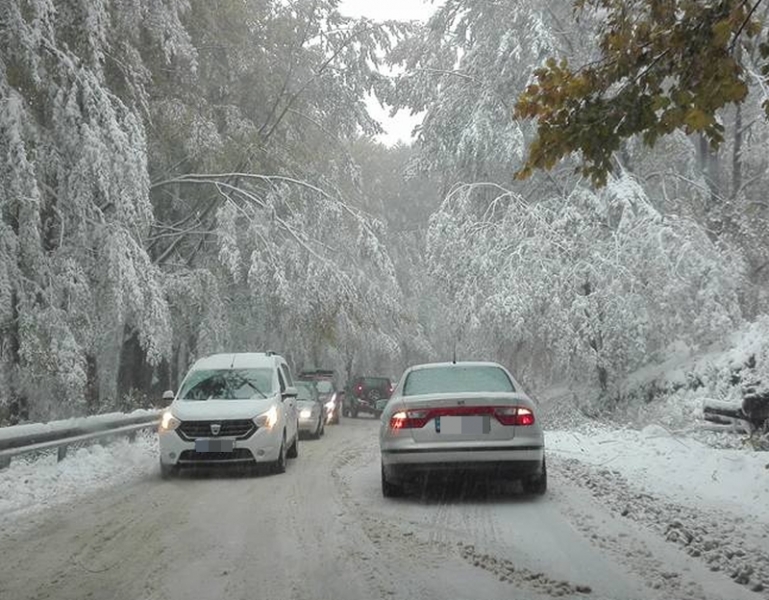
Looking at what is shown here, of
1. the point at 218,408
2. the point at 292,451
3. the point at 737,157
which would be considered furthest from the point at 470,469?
the point at 737,157

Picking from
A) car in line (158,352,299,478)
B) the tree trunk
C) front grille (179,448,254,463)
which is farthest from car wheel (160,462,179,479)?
the tree trunk

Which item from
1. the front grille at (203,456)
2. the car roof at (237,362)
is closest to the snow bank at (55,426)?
the car roof at (237,362)

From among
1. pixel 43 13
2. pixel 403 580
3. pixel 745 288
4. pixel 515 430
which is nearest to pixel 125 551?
pixel 403 580

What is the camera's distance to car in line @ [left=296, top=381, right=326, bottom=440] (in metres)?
19.1

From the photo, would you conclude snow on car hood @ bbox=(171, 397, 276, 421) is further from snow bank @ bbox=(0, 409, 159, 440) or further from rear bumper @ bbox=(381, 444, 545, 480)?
rear bumper @ bbox=(381, 444, 545, 480)

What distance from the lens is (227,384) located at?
41.8 feet

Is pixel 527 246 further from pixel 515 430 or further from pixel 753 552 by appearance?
pixel 753 552

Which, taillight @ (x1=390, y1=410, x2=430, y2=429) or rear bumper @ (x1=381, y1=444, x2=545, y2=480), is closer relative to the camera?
rear bumper @ (x1=381, y1=444, x2=545, y2=480)

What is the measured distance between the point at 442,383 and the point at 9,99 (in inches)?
284

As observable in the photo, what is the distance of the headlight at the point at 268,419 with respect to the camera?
11.4m

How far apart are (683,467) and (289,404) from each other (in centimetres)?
638

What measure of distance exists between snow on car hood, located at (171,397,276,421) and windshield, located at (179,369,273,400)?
363 mm

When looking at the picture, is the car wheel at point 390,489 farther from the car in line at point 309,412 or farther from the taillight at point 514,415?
the car in line at point 309,412

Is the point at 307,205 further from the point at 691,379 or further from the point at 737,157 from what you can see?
the point at 737,157
